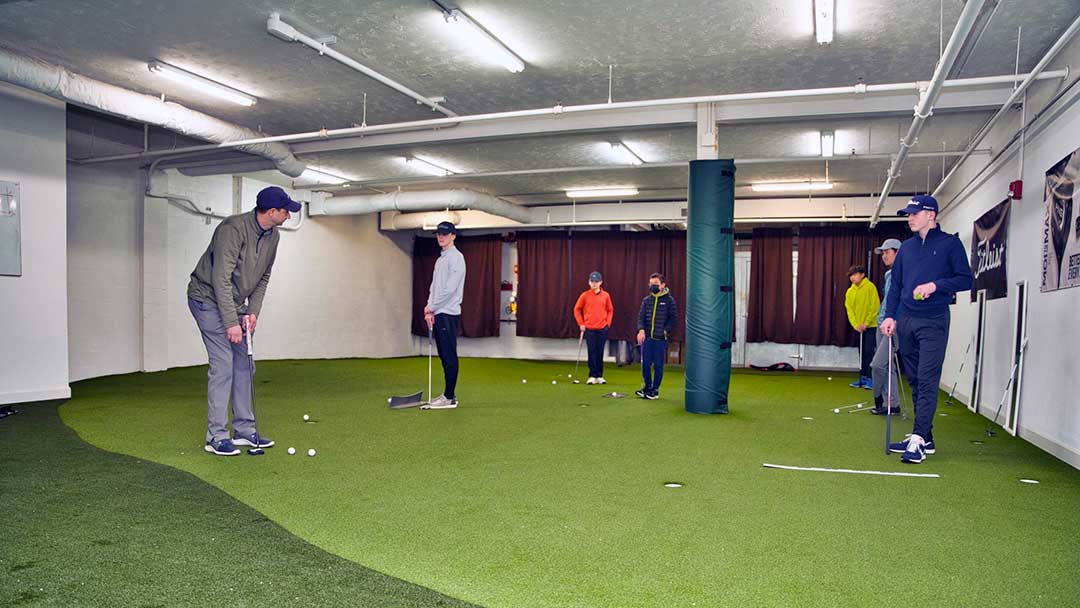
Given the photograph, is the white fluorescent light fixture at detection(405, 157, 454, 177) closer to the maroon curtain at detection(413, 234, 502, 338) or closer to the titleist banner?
the maroon curtain at detection(413, 234, 502, 338)

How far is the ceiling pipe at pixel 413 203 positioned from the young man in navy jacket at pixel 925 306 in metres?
8.66

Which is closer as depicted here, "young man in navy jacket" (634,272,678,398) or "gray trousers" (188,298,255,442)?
"gray trousers" (188,298,255,442)

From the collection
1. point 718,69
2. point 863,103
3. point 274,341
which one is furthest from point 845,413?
point 274,341

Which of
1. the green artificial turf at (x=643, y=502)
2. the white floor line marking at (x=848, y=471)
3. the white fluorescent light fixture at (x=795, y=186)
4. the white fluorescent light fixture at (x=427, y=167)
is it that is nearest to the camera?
the green artificial turf at (x=643, y=502)

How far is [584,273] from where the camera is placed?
51.1ft

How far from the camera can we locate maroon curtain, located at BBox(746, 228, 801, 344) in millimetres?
14406

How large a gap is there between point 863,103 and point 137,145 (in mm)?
9399

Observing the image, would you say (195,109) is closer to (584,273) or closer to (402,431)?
(402,431)

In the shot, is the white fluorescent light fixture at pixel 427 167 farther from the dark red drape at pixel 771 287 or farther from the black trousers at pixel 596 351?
the dark red drape at pixel 771 287

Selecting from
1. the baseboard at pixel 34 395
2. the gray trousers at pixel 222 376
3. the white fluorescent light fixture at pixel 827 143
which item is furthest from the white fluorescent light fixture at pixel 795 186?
the baseboard at pixel 34 395

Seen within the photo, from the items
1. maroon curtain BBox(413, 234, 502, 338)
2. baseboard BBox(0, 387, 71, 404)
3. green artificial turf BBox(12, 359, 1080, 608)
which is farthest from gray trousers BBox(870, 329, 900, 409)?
maroon curtain BBox(413, 234, 502, 338)

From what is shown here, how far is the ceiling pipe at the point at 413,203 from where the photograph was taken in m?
12.6

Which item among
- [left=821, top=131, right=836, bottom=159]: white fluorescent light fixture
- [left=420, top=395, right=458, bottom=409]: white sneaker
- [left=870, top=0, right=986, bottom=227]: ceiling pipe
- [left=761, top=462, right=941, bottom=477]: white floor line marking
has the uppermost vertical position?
[left=821, top=131, right=836, bottom=159]: white fluorescent light fixture

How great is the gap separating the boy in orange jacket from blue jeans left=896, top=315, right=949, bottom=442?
559cm
